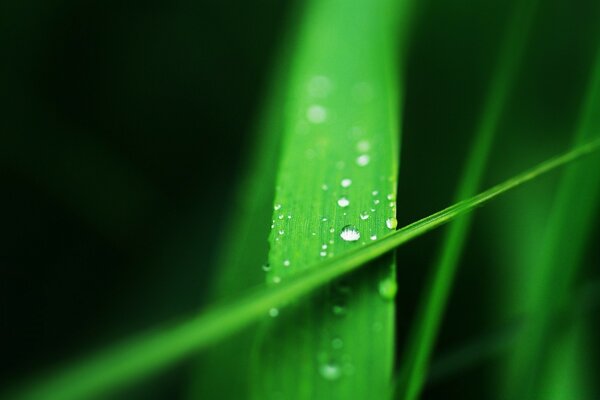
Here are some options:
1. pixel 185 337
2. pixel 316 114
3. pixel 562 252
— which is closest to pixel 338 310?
pixel 185 337

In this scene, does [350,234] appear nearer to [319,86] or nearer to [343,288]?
[343,288]

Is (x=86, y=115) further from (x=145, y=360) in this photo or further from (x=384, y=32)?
A: (x=145, y=360)

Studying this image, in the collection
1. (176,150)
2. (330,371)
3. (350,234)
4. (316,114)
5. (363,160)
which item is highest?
(176,150)

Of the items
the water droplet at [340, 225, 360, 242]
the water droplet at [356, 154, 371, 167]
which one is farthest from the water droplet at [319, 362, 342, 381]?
the water droplet at [356, 154, 371, 167]

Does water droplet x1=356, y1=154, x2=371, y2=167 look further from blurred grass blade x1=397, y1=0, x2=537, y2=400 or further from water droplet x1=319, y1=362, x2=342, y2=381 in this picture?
water droplet x1=319, y1=362, x2=342, y2=381

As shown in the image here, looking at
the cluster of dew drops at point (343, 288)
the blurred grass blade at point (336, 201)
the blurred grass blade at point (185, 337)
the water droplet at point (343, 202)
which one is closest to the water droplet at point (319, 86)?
A: the blurred grass blade at point (336, 201)
